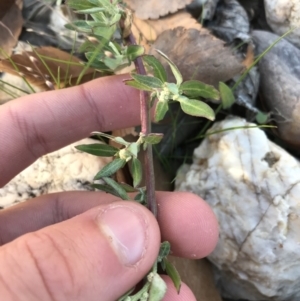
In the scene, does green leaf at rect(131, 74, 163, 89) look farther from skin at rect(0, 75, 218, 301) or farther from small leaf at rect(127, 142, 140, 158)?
skin at rect(0, 75, 218, 301)

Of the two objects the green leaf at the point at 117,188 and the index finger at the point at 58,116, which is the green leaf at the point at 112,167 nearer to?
the green leaf at the point at 117,188

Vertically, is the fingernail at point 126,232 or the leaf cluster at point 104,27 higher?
the leaf cluster at point 104,27

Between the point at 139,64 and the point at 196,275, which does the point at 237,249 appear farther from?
the point at 139,64

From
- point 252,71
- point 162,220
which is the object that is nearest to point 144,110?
point 162,220

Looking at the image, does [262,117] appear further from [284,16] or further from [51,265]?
[51,265]

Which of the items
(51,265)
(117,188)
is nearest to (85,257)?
(51,265)

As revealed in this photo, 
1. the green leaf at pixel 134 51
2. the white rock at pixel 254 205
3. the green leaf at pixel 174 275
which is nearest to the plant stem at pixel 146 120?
the green leaf at pixel 134 51
